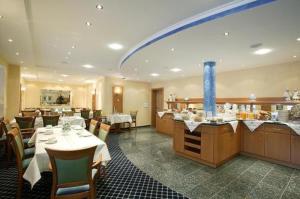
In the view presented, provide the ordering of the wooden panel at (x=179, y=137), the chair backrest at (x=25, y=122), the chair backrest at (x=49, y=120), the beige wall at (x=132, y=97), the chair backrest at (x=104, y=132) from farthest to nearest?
the beige wall at (x=132, y=97)
the chair backrest at (x=49, y=120)
the chair backrest at (x=25, y=122)
the wooden panel at (x=179, y=137)
the chair backrest at (x=104, y=132)

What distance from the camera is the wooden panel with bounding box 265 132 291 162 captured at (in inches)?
142

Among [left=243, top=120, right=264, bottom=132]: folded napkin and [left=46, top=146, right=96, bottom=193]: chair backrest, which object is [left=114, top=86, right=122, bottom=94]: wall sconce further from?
[left=46, top=146, right=96, bottom=193]: chair backrest

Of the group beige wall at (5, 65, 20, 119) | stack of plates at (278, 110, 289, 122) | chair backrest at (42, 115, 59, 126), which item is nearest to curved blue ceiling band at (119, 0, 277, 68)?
stack of plates at (278, 110, 289, 122)

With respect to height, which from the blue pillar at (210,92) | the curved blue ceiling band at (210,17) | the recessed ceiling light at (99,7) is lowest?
the blue pillar at (210,92)

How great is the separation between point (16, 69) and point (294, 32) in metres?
9.12

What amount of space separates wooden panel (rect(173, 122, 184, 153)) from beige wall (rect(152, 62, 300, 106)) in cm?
335

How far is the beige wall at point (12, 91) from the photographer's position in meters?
6.36

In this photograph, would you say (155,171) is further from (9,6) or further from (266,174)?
(9,6)

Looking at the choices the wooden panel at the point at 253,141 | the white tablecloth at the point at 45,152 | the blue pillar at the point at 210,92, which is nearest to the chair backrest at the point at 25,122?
the white tablecloth at the point at 45,152

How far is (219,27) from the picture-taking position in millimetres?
2799

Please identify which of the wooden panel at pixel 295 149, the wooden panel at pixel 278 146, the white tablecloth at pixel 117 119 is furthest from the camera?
the white tablecloth at pixel 117 119

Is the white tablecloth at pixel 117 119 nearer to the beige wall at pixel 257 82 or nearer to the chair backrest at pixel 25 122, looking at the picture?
the chair backrest at pixel 25 122

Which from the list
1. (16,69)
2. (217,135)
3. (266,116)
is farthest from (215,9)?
(16,69)

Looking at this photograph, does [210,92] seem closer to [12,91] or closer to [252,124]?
[252,124]
